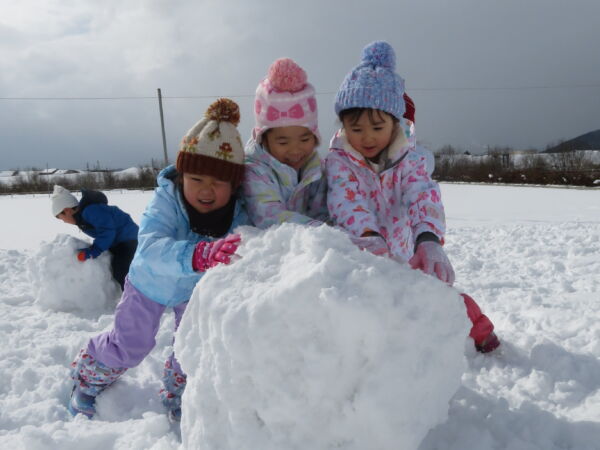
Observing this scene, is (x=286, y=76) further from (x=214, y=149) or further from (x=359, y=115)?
(x=214, y=149)

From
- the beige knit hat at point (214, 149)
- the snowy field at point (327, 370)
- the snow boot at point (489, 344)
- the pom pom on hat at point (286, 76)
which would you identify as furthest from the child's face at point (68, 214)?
the snow boot at point (489, 344)

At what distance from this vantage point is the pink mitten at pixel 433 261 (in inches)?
68.5

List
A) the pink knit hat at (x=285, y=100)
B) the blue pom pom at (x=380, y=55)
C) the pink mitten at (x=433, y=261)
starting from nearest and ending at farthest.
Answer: the pink mitten at (x=433, y=261) < the pink knit hat at (x=285, y=100) < the blue pom pom at (x=380, y=55)

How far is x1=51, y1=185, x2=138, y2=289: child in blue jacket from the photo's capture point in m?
3.96

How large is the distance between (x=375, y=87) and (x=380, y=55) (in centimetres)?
32

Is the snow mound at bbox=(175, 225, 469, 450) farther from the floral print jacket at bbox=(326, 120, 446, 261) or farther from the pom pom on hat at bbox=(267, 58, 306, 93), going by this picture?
the pom pom on hat at bbox=(267, 58, 306, 93)

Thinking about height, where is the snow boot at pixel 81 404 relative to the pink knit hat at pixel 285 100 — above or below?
below

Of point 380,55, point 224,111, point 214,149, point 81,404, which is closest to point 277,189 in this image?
point 214,149

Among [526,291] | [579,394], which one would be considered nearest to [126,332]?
[579,394]

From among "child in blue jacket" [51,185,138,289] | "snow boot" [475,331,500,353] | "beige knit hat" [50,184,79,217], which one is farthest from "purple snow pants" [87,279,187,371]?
"beige knit hat" [50,184,79,217]

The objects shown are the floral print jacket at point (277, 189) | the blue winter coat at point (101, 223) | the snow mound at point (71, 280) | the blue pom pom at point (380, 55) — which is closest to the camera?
the floral print jacket at point (277, 189)

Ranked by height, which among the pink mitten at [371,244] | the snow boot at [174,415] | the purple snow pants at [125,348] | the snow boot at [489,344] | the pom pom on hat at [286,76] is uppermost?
the pom pom on hat at [286,76]

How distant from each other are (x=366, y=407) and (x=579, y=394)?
1384 millimetres

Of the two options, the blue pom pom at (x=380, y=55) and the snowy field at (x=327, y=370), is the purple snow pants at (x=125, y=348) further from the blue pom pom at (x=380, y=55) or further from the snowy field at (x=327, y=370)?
the blue pom pom at (x=380, y=55)
